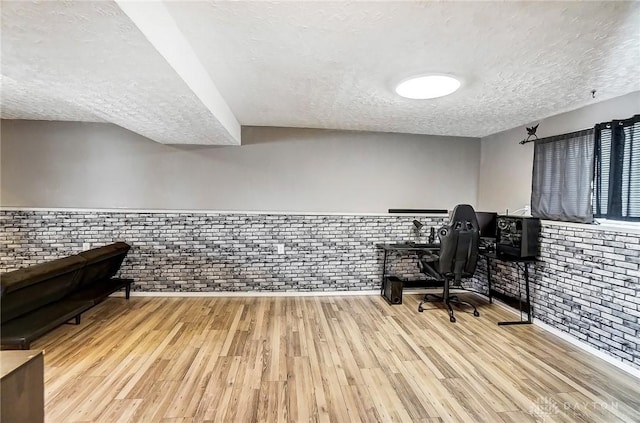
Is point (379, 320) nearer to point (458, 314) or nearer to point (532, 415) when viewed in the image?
point (458, 314)

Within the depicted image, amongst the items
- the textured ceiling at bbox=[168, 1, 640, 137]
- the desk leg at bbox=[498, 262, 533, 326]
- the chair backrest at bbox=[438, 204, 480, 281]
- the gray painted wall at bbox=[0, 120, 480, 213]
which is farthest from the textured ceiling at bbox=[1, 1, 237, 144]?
the desk leg at bbox=[498, 262, 533, 326]

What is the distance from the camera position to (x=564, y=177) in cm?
328

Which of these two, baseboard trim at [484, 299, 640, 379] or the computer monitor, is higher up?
the computer monitor

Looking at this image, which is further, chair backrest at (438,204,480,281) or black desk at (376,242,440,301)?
black desk at (376,242,440,301)

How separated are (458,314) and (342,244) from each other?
1.75 m

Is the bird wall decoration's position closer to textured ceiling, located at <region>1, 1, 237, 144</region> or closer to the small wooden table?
textured ceiling, located at <region>1, 1, 237, 144</region>

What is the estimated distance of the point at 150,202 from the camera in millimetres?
4355

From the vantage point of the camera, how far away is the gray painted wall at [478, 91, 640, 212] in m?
2.88

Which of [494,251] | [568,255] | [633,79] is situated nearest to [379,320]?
[494,251]

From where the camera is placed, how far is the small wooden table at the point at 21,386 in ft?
3.90

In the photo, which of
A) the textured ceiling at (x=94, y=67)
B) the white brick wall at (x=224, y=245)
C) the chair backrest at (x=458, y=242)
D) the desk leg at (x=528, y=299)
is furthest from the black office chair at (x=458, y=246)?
the textured ceiling at (x=94, y=67)

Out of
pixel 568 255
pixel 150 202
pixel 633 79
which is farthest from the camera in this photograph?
pixel 150 202

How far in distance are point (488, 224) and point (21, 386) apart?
4.63m

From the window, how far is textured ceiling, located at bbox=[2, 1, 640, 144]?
0.33m
